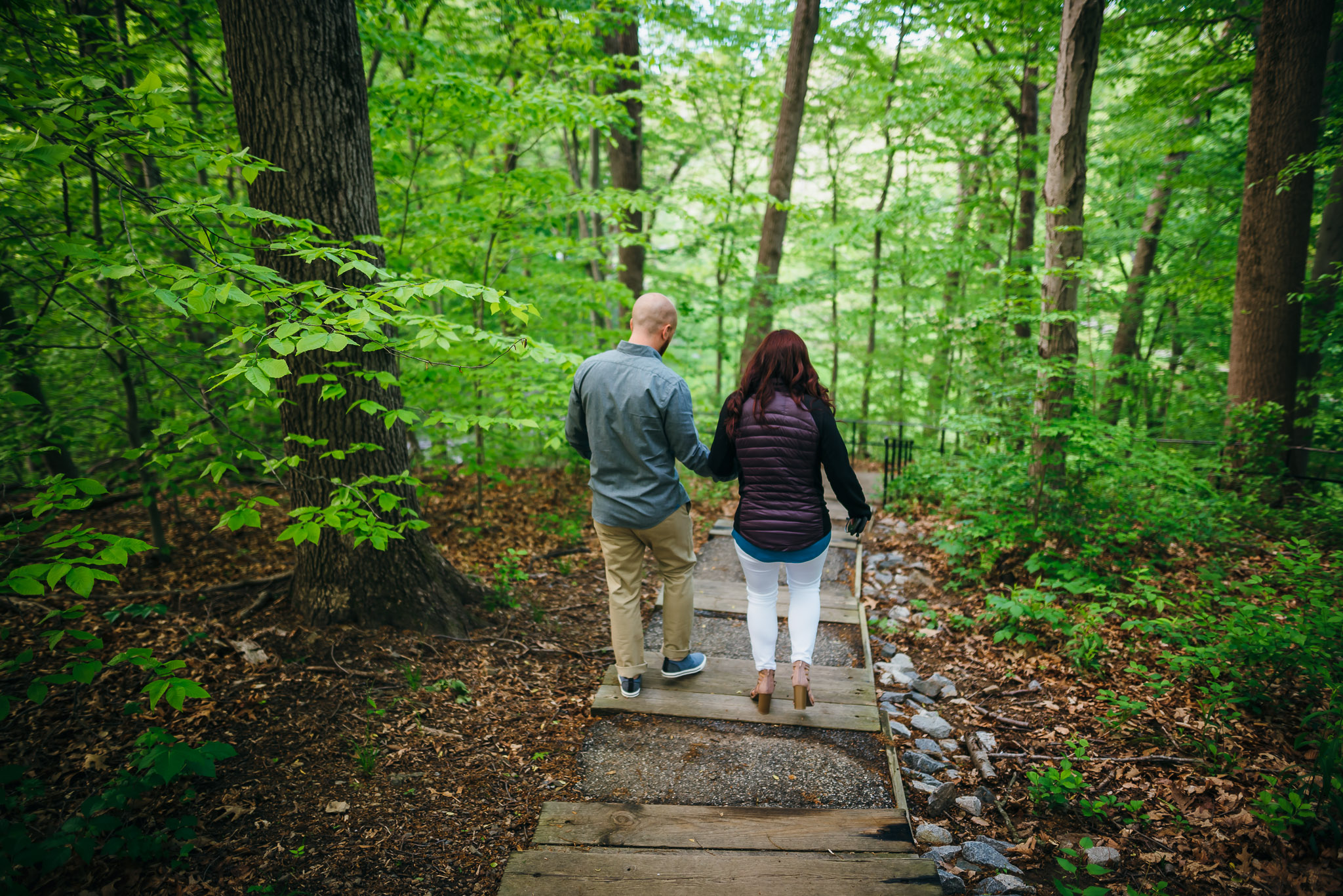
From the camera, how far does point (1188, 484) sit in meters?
5.30

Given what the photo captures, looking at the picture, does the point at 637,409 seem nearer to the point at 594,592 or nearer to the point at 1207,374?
the point at 594,592

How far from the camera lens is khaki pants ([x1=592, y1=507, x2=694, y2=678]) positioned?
329 cm

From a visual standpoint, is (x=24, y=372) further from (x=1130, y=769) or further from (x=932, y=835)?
(x=1130, y=769)

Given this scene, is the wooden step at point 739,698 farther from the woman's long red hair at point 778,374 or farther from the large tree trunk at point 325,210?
the woman's long red hair at point 778,374

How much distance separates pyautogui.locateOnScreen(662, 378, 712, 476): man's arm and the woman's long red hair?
0.21 meters

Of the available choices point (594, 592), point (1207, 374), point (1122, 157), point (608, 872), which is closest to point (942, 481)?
point (594, 592)

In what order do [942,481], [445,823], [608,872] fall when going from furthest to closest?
[942,481] → [445,823] → [608,872]

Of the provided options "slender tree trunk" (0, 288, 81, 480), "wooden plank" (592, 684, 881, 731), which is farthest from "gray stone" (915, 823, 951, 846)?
"slender tree trunk" (0, 288, 81, 480)

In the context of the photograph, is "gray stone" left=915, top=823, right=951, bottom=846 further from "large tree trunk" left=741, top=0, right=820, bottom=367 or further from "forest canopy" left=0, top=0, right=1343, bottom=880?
"large tree trunk" left=741, top=0, right=820, bottom=367

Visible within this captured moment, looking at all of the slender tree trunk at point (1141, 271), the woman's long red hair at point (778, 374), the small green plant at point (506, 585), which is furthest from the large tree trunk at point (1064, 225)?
the slender tree trunk at point (1141, 271)

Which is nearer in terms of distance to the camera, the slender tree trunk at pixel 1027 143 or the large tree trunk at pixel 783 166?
the large tree trunk at pixel 783 166

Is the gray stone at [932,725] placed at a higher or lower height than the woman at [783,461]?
lower

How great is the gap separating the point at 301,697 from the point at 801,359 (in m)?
3.30

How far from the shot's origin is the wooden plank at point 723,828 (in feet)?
8.12
